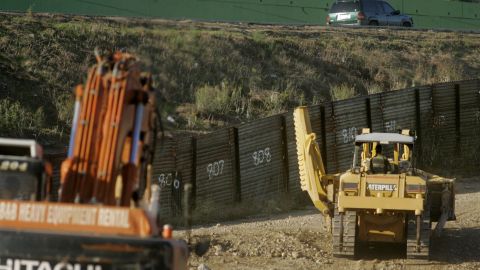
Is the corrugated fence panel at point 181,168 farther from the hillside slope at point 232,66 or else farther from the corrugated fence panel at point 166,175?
the hillside slope at point 232,66

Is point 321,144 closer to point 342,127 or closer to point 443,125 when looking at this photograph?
point 342,127

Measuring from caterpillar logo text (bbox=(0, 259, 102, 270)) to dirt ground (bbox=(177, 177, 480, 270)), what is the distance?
734 cm

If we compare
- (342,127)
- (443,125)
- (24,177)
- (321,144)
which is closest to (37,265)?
(24,177)

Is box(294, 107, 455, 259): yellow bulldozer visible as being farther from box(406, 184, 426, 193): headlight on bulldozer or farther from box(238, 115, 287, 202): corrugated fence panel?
box(238, 115, 287, 202): corrugated fence panel

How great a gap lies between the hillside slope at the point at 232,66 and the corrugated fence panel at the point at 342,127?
3.94 m

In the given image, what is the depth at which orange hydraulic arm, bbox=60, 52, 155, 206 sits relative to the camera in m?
8.80

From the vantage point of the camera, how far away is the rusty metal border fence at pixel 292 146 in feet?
70.3

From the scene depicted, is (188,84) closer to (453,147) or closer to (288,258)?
(453,147)

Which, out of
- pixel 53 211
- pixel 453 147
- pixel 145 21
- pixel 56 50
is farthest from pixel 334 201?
pixel 56 50

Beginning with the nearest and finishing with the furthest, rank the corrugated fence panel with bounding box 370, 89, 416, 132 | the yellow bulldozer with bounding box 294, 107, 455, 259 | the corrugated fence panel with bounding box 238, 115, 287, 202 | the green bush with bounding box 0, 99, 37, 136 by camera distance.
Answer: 1. the yellow bulldozer with bounding box 294, 107, 455, 259
2. the corrugated fence panel with bounding box 238, 115, 287, 202
3. the green bush with bounding box 0, 99, 37, 136
4. the corrugated fence panel with bounding box 370, 89, 416, 132

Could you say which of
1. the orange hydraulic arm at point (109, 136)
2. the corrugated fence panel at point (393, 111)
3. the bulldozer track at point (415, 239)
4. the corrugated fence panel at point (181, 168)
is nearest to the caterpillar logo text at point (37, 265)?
the orange hydraulic arm at point (109, 136)

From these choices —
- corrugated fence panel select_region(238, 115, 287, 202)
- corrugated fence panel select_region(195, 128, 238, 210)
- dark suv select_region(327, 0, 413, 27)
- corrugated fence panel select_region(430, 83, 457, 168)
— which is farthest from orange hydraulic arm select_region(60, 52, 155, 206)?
dark suv select_region(327, 0, 413, 27)

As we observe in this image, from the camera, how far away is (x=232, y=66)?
32.9 meters

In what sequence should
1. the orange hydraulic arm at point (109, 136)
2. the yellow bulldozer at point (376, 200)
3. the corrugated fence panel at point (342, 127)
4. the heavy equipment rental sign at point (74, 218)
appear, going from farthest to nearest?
1. the corrugated fence panel at point (342, 127)
2. the yellow bulldozer at point (376, 200)
3. the orange hydraulic arm at point (109, 136)
4. the heavy equipment rental sign at point (74, 218)
